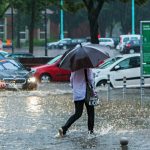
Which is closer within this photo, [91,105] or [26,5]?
[91,105]

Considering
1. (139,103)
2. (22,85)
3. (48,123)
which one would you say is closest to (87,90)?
(48,123)

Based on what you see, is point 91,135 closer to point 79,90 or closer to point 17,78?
point 79,90

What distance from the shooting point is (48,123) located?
1595 cm

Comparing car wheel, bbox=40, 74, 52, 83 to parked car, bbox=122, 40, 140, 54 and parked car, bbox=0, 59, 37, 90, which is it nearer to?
parked car, bbox=0, 59, 37, 90

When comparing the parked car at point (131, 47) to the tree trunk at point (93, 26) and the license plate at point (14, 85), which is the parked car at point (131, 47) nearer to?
the tree trunk at point (93, 26)

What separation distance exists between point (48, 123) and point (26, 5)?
122 feet

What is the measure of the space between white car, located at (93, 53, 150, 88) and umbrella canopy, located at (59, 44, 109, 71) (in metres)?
14.5

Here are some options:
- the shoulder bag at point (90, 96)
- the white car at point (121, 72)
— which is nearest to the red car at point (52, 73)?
the white car at point (121, 72)

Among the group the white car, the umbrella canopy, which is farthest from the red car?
the umbrella canopy

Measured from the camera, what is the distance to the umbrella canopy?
13.3m

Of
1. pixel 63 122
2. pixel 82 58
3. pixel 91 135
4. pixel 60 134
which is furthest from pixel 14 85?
pixel 82 58

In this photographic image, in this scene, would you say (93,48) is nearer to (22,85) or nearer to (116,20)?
(22,85)

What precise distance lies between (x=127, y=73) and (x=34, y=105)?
8.62m

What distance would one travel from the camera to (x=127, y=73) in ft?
94.1
